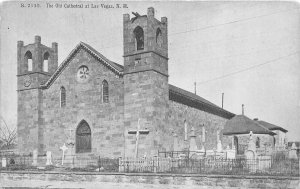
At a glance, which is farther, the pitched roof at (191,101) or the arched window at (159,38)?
the pitched roof at (191,101)

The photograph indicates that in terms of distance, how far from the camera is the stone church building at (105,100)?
27016 millimetres

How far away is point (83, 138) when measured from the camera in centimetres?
3044

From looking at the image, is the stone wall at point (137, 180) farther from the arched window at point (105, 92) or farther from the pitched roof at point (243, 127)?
the pitched roof at point (243, 127)

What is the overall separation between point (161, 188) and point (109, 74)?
12.2 metres

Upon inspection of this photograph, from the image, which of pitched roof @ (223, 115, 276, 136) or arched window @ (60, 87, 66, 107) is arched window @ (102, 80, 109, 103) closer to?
arched window @ (60, 87, 66, 107)

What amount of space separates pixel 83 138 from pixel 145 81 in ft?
24.6

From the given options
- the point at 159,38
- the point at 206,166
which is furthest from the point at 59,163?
the point at 206,166

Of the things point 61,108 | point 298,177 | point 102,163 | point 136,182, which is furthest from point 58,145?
point 298,177

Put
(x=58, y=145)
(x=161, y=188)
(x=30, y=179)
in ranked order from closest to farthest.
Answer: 1. (x=161, y=188)
2. (x=30, y=179)
3. (x=58, y=145)

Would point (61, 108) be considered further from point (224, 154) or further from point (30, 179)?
point (224, 154)

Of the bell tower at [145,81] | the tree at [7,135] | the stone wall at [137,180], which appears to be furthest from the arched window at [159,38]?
the tree at [7,135]

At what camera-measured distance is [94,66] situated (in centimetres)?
3044

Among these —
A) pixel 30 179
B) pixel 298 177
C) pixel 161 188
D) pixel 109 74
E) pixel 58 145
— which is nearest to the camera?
pixel 298 177

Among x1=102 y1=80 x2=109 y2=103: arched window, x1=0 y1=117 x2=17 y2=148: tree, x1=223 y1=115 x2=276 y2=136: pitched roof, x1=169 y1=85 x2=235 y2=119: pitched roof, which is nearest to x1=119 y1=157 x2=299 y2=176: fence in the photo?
x1=102 y1=80 x2=109 y2=103: arched window
